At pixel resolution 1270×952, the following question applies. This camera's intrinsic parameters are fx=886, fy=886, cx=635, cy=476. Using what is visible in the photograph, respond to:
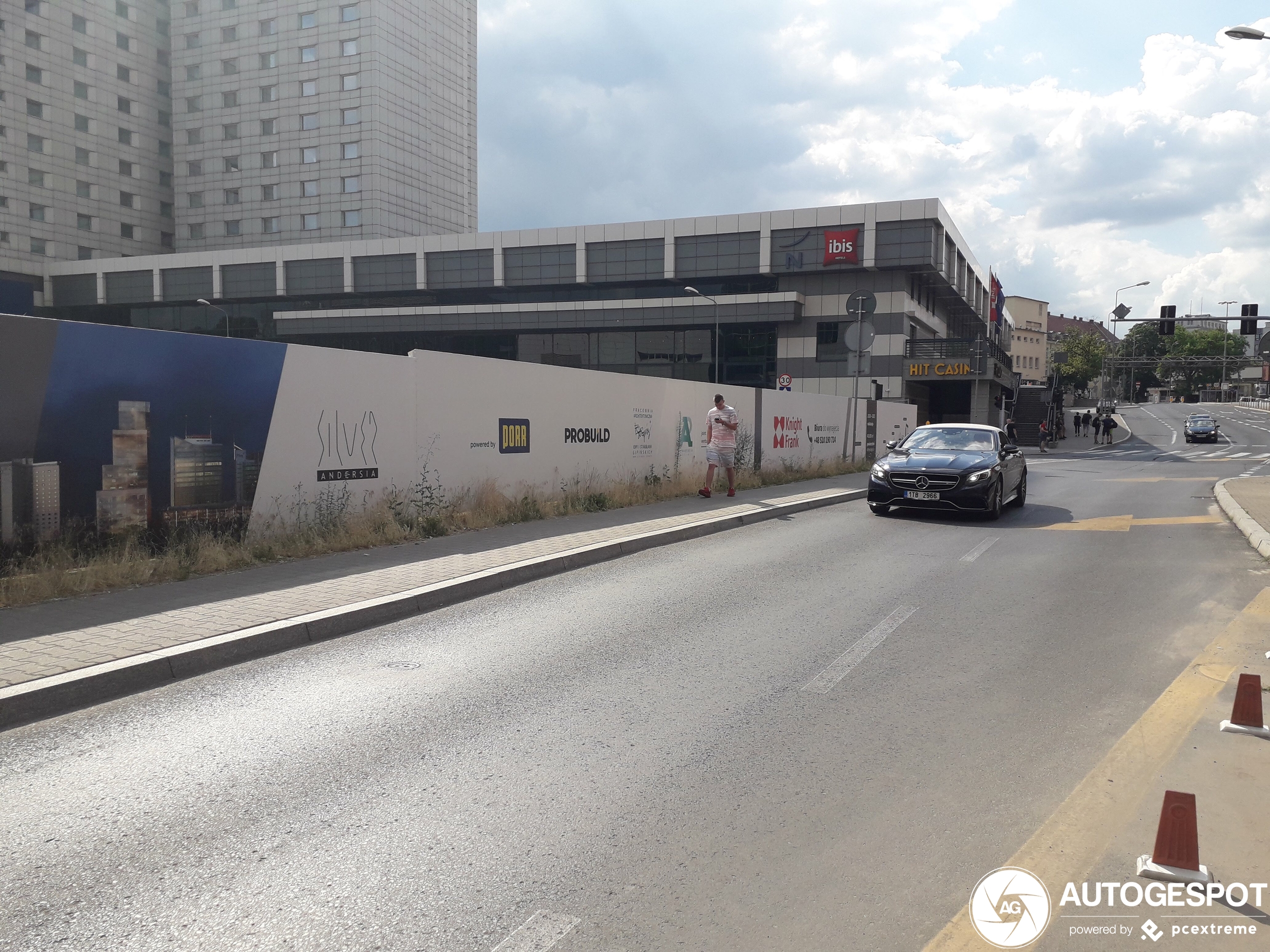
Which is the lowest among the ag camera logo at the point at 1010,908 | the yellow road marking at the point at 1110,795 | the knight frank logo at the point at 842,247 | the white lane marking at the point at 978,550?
the white lane marking at the point at 978,550

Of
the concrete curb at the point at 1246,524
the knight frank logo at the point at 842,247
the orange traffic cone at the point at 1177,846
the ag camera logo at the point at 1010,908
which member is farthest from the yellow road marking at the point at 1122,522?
the knight frank logo at the point at 842,247

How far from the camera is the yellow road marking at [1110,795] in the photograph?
3.01 meters

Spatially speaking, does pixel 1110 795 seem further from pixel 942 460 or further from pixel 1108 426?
pixel 1108 426

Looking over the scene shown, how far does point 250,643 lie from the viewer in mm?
5918

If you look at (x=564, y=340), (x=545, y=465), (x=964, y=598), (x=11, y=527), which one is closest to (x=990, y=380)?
(x=564, y=340)

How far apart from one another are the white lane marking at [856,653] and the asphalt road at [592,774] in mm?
43

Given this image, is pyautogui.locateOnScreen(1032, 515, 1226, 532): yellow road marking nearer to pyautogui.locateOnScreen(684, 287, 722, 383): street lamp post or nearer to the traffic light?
the traffic light

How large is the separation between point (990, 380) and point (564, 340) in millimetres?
28593

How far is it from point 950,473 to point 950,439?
5.75 ft

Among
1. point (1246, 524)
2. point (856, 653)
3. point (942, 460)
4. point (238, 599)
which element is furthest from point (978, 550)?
point (238, 599)

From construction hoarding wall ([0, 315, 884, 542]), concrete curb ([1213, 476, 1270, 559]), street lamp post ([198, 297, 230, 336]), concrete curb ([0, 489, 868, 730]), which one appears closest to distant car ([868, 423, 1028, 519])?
concrete curb ([1213, 476, 1270, 559])

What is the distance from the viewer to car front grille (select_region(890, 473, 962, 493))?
42.4 feet

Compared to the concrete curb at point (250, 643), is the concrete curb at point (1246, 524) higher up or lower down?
higher up

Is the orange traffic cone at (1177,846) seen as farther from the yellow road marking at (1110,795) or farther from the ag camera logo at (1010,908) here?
the ag camera logo at (1010,908)
